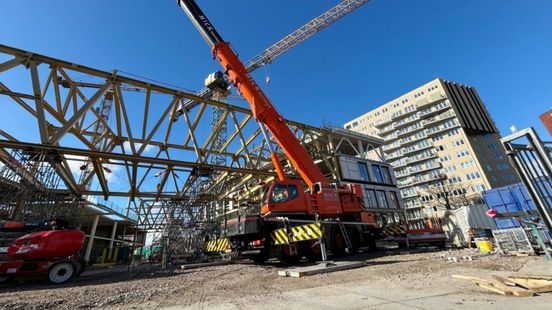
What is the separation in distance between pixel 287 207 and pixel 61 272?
8.24 meters

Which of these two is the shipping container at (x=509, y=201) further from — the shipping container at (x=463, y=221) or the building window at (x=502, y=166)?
the building window at (x=502, y=166)

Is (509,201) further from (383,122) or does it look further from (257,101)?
(383,122)

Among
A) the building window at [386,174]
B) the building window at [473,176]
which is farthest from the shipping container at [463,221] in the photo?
the building window at [473,176]

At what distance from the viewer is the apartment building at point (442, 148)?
5506 centimetres

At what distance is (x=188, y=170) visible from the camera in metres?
13.8

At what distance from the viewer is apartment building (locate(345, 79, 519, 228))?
55.1 m

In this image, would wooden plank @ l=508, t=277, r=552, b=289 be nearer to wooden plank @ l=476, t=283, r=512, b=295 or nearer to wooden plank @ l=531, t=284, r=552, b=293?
wooden plank @ l=531, t=284, r=552, b=293

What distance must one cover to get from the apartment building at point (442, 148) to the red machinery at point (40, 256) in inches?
2248

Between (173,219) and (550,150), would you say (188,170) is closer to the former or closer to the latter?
(173,219)

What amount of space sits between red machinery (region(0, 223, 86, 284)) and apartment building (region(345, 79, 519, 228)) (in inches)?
2248

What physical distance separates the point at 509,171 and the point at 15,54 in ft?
255

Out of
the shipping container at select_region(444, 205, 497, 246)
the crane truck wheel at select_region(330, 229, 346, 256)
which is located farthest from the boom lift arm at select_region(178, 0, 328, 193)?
the shipping container at select_region(444, 205, 497, 246)

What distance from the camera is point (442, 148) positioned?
6106 centimetres

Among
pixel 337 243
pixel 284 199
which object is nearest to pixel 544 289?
pixel 284 199
